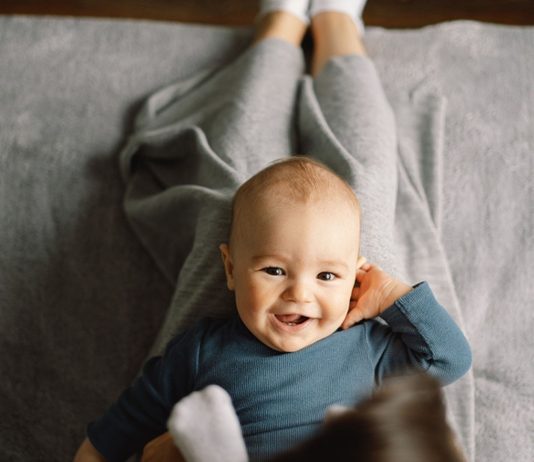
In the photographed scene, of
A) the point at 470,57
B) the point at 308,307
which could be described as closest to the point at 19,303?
the point at 308,307

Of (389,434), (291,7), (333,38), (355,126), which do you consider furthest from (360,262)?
(291,7)

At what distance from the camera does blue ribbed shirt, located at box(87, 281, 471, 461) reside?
82cm

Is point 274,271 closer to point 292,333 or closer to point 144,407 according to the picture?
point 292,333

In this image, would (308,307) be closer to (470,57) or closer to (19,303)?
(19,303)

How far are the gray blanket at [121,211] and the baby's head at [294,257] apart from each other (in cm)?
24

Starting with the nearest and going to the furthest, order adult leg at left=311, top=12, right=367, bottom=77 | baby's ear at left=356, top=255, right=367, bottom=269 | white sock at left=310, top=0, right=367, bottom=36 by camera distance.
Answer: baby's ear at left=356, top=255, right=367, bottom=269, adult leg at left=311, top=12, right=367, bottom=77, white sock at left=310, top=0, right=367, bottom=36

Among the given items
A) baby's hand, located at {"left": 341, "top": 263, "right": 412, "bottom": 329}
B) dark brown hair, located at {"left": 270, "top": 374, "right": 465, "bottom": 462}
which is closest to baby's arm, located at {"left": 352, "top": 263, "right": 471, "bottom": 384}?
baby's hand, located at {"left": 341, "top": 263, "right": 412, "bottom": 329}

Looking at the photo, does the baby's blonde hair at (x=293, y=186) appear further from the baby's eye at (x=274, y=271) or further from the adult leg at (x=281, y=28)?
the adult leg at (x=281, y=28)

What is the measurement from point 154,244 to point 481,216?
58 centimetres

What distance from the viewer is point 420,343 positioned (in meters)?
0.85

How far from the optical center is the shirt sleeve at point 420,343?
2.79ft

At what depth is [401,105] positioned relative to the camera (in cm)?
130

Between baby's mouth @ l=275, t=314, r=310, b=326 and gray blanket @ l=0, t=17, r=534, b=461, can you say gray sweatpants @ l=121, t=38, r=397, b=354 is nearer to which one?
gray blanket @ l=0, t=17, r=534, b=461

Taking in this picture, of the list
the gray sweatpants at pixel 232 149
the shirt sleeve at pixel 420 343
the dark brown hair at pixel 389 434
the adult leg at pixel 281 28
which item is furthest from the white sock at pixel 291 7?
the dark brown hair at pixel 389 434
